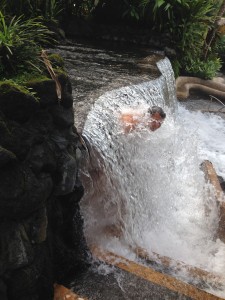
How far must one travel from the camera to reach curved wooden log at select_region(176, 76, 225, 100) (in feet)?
32.2

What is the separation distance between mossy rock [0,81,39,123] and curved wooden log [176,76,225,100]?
786 centimetres

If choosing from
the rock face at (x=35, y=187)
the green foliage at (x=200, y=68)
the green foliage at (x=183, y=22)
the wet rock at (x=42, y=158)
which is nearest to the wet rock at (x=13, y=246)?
the rock face at (x=35, y=187)

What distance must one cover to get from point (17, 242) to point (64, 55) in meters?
4.81

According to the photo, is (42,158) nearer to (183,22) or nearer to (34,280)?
(34,280)

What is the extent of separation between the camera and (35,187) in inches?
92.9

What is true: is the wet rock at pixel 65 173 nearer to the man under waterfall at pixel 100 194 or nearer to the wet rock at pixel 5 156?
the wet rock at pixel 5 156

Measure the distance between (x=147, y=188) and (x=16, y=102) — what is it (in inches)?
108

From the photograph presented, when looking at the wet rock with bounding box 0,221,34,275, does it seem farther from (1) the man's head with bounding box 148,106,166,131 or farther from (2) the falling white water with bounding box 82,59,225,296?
(1) the man's head with bounding box 148,106,166,131

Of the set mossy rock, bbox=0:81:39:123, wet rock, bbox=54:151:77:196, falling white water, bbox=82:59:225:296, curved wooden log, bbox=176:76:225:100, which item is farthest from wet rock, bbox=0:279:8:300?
curved wooden log, bbox=176:76:225:100

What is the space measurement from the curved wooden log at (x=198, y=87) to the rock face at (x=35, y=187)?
7360 millimetres

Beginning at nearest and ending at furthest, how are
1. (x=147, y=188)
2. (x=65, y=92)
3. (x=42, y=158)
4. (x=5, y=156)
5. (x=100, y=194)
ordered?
(x=5, y=156) → (x=42, y=158) → (x=65, y=92) → (x=100, y=194) → (x=147, y=188)

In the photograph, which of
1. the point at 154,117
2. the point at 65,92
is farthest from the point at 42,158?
the point at 154,117

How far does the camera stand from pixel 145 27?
841 centimetres

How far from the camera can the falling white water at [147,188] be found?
380 centimetres
